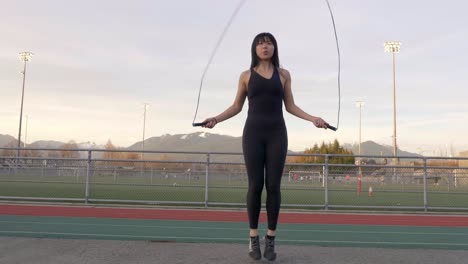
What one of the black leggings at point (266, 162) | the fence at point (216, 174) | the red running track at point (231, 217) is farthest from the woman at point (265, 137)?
the fence at point (216, 174)

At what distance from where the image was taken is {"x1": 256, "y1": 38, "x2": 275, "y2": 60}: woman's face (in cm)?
365

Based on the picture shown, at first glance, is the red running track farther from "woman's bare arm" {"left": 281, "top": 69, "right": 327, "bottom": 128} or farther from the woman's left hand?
the woman's left hand

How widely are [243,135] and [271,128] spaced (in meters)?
0.24

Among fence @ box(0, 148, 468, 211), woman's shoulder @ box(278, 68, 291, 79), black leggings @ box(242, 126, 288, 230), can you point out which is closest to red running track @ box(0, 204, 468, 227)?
fence @ box(0, 148, 468, 211)

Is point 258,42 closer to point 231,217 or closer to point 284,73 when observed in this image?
point 284,73

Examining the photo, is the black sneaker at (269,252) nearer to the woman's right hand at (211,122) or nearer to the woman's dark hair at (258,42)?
the woman's right hand at (211,122)

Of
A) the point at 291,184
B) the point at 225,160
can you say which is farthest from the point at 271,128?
the point at 291,184

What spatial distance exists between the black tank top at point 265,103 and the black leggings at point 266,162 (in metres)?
0.06

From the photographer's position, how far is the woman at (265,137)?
3.49 meters

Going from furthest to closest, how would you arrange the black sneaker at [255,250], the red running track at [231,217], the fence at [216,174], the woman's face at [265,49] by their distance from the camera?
the fence at [216,174] → the red running track at [231,217] → the woman's face at [265,49] → the black sneaker at [255,250]

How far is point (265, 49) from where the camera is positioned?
3.64 m

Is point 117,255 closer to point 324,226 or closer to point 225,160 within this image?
point 324,226

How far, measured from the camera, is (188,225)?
21.5 ft

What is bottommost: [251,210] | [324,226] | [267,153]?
[324,226]
